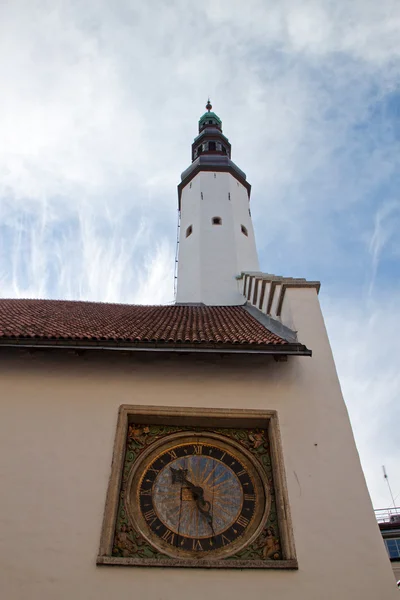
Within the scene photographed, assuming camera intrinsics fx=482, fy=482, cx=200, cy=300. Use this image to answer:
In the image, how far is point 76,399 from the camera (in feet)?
20.7

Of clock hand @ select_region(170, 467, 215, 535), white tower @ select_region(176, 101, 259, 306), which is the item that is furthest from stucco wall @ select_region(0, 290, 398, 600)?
white tower @ select_region(176, 101, 259, 306)

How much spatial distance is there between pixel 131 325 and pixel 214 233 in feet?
28.4

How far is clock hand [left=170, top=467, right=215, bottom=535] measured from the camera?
5565mm

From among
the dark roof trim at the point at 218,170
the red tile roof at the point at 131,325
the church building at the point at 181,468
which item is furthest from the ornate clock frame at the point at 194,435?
the dark roof trim at the point at 218,170

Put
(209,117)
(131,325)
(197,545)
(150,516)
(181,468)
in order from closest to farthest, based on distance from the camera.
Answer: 1. (197,545)
2. (150,516)
3. (181,468)
4. (131,325)
5. (209,117)

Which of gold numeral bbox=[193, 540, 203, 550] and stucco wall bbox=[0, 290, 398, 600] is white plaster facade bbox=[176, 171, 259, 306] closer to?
stucco wall bbox=[0, 290, 398, 600]

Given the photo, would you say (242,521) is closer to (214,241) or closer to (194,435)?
(194,435)

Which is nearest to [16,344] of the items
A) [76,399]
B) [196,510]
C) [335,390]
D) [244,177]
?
[76,399]

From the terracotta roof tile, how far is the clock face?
1.45m

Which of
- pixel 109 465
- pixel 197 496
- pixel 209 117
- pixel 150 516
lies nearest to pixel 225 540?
pixel 197 496

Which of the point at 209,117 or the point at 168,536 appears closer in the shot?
the point at 168,536

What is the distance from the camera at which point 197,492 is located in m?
5.70

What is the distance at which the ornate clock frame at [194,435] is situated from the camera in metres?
5.02

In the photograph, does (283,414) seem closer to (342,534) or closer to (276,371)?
(276,371)
